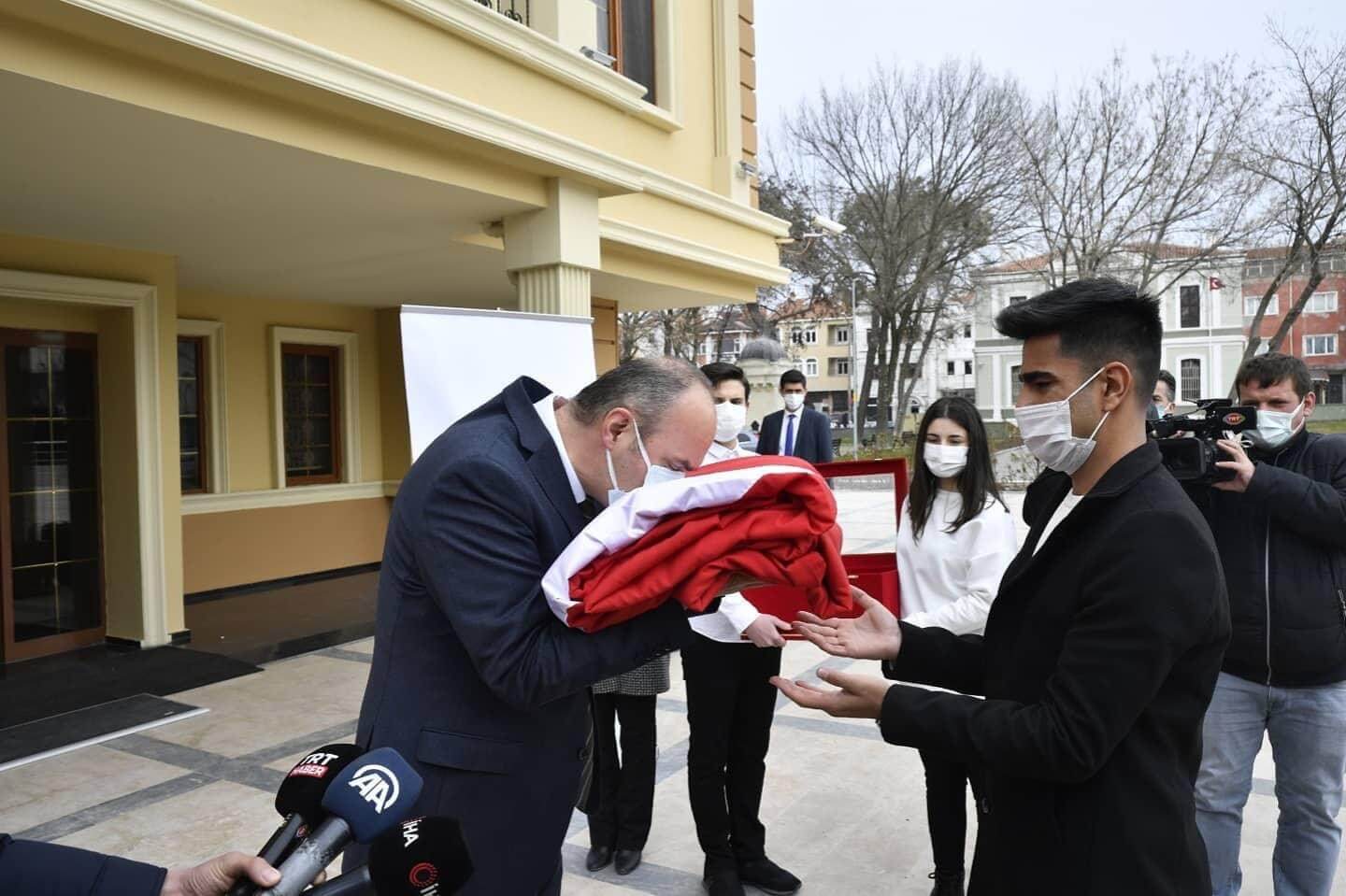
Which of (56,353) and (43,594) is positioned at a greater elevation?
(56,353)

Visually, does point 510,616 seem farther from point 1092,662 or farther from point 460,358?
point 460,358

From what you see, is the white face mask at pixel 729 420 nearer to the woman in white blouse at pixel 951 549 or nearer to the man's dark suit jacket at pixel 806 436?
the woman in white blouse at pixel 951 549

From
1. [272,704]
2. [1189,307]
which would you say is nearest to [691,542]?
[272,704]

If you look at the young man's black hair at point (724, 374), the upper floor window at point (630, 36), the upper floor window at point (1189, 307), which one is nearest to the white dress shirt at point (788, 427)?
the upper floor window at point (630, 36)

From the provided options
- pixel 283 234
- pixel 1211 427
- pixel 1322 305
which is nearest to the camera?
pixel 1211 427

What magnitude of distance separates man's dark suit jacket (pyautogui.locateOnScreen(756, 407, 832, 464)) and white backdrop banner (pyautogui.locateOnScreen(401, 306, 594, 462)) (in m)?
5.36

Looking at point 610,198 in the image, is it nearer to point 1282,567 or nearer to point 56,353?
point 56,353

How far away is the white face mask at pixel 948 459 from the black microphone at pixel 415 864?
250 cm

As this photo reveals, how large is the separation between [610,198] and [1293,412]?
575 cm

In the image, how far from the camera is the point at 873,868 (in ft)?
12.4

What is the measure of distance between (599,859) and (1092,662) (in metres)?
2.81

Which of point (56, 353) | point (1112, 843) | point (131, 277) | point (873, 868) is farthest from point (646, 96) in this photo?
point (1112, 843)

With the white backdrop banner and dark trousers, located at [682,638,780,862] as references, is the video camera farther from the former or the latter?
the white backdrop banner

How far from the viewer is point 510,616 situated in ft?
5.59
